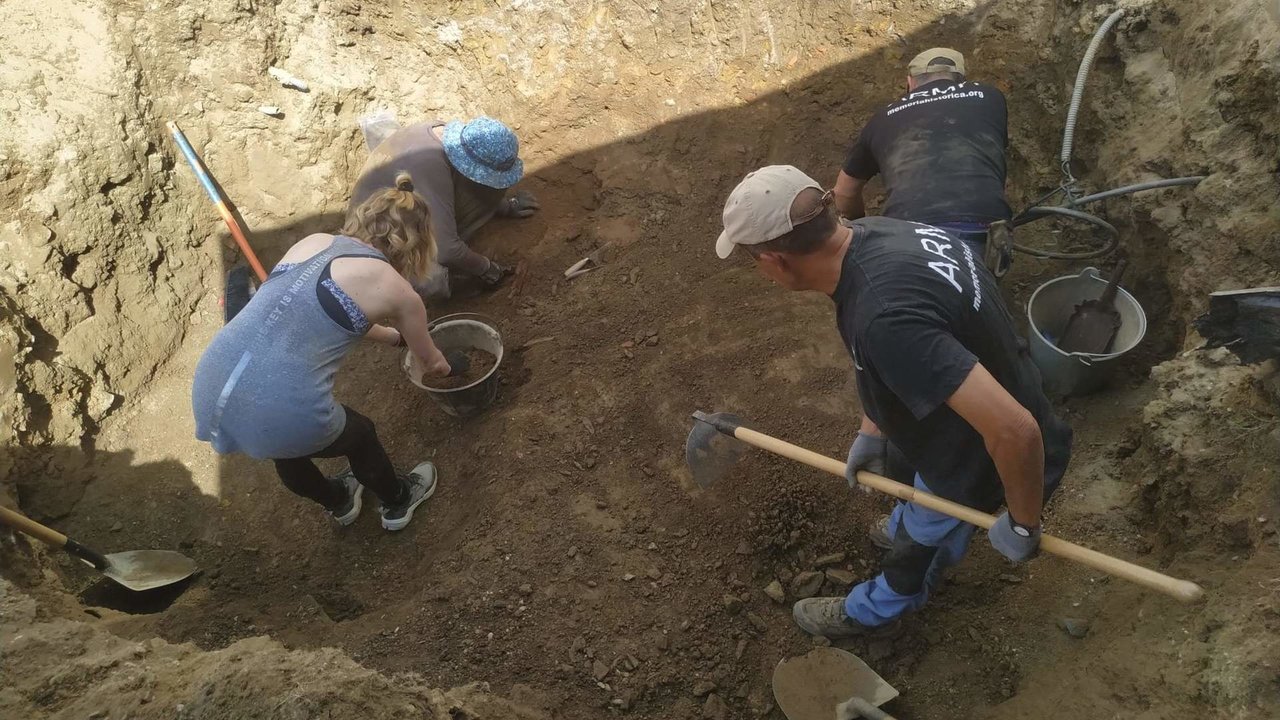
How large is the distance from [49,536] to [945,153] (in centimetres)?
450

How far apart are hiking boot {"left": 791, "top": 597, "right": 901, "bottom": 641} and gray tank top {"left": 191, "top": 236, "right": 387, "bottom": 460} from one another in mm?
2211

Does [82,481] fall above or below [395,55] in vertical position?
below

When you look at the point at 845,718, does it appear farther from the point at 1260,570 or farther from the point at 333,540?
the point at 333,540

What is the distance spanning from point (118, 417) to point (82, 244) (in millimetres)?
1028

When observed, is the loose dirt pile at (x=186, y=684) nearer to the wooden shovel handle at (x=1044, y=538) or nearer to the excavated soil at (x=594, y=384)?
the excavated soil at (x=594, y=384)

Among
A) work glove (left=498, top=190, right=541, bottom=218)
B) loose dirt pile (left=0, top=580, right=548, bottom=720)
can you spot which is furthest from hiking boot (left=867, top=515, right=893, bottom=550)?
work glove (left=498, top=190, right=541, bottom=218)

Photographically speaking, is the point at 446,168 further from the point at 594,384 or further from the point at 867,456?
the point at 867,456

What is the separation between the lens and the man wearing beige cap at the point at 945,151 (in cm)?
333

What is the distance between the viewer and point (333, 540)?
3727 mm

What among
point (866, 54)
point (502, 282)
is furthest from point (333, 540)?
point (866, 54)

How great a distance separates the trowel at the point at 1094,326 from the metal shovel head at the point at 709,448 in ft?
6.40

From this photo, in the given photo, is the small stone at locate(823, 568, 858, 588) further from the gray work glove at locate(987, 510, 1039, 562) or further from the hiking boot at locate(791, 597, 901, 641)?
the gray work glove at locate(987, 510, 1039, 562)

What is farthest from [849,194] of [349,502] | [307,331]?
[349,502]

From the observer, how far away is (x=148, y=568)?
3420 millimetres
